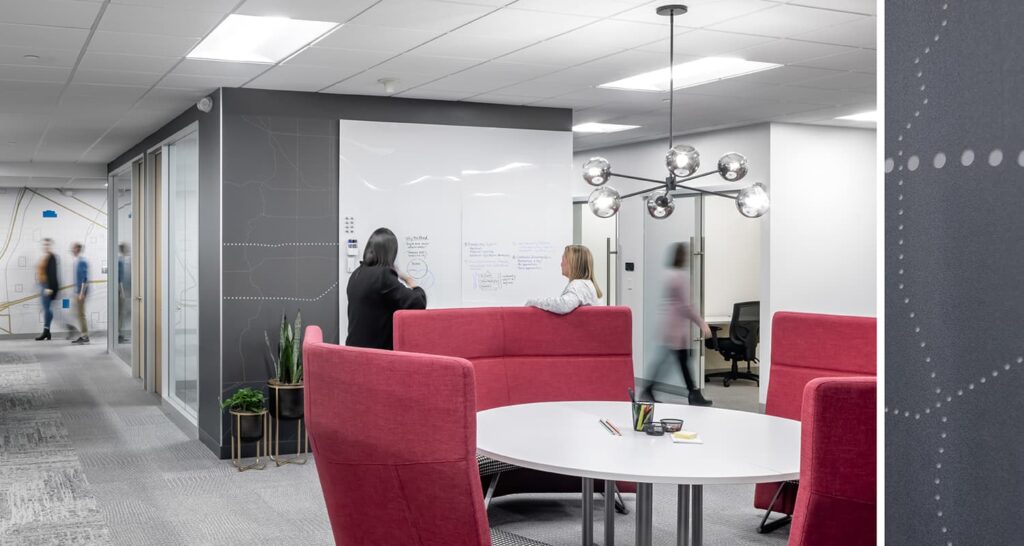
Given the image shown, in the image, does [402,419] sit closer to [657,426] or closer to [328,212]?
[657,426]

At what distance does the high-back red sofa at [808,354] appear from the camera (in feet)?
12.2

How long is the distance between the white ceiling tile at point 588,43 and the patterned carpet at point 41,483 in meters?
3.08

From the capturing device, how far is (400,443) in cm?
223

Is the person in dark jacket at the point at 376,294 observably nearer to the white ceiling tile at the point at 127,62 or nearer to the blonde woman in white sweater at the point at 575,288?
the blonde woman in white sweater at the point at 575,288

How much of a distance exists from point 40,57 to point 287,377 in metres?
2.27

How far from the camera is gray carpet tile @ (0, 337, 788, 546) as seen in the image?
167 inches

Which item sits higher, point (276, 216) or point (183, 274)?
point (276, 216)

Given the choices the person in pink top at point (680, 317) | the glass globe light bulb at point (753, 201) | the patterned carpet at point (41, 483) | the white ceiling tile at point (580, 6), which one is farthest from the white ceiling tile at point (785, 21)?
the person in pink top at point (680, 317)

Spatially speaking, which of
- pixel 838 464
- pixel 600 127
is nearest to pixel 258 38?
pixel 600 127

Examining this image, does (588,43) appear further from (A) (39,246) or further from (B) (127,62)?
(A) (39,246)

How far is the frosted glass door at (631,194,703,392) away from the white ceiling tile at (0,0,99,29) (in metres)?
5.28

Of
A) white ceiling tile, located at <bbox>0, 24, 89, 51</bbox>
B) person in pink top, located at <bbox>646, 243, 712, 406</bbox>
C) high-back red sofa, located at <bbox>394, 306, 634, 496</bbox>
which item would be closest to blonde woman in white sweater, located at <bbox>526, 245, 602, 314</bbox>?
high-back red sofa, located at <bbox>394, 306, 634, 496</bbox>

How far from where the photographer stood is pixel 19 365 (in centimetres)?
1078

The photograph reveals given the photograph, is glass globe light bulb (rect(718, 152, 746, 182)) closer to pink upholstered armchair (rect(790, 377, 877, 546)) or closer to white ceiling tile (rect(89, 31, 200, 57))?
pink upholstered armchair (rect(790, 377, 877, 546))
